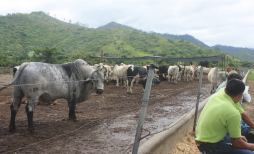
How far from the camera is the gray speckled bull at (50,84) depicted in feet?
12.8

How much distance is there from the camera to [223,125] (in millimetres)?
2361

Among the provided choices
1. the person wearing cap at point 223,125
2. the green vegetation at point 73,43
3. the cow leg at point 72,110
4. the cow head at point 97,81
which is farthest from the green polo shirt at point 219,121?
the green vegetation at point 73,43

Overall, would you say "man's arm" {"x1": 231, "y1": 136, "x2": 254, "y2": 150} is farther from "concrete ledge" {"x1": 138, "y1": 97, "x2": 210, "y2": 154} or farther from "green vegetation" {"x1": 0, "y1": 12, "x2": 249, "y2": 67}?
"green vegetation" {"x1": 0, "y1": 12, "x2": 249, "y2": 67}

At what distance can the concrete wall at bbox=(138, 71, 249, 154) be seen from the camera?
119 inches

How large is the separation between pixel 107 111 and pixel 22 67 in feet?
10.9

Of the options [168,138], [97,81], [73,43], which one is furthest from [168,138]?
[73,43]

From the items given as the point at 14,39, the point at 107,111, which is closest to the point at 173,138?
the point at 107,111

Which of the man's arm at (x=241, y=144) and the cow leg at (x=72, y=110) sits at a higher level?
the man's arm at (x=241, y=144)

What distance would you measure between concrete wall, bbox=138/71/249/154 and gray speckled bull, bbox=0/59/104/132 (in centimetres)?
205

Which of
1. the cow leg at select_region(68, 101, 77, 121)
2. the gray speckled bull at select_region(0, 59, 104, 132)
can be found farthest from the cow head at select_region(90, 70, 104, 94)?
Answer: the cow leg at select_region(68, 101, 77, 121)

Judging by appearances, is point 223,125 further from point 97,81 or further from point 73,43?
point 73,43

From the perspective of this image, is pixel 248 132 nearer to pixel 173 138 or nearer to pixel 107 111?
pixel 173 138

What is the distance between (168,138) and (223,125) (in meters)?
1.49

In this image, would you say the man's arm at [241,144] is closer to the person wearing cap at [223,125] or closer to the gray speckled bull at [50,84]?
the person wearing cap at [223,125]
